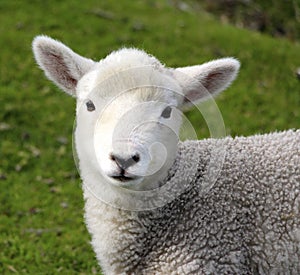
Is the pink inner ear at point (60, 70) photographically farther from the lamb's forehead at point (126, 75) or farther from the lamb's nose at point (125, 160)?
the lamb's nose at point (125, 160)

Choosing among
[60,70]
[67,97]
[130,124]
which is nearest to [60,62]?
[60,70]

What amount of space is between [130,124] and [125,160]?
0.28 meters

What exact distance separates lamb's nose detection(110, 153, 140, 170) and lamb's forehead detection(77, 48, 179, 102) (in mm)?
444

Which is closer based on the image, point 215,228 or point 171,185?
point 215,228

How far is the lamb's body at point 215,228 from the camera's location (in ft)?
12.7

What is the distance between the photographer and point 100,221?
407 cm

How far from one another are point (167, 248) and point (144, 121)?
0.72 m

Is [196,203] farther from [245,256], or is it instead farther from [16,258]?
[16,258]

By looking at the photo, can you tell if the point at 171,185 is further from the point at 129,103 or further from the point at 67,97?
the point at 67,97

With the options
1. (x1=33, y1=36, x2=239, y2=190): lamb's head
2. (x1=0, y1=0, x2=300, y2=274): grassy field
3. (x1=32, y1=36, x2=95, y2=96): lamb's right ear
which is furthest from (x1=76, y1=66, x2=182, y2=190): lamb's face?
(x1=0, y1=0, x2=300, y2=274): grassy field

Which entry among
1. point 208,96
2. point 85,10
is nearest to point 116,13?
point 85,10

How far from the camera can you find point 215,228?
3910 millimetres

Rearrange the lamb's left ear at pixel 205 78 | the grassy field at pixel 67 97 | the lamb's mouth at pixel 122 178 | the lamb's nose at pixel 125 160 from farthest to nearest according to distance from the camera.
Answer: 1. the grassy field at pixel 67 97
2. the lamb's left ear at pixel 205 78
3. the lamb's mouth at pixel 122 178
4. the lamb's nose at pixel 125 160

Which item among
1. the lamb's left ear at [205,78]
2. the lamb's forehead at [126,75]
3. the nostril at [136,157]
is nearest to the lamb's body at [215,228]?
the lamb's left ear at [205,78]
